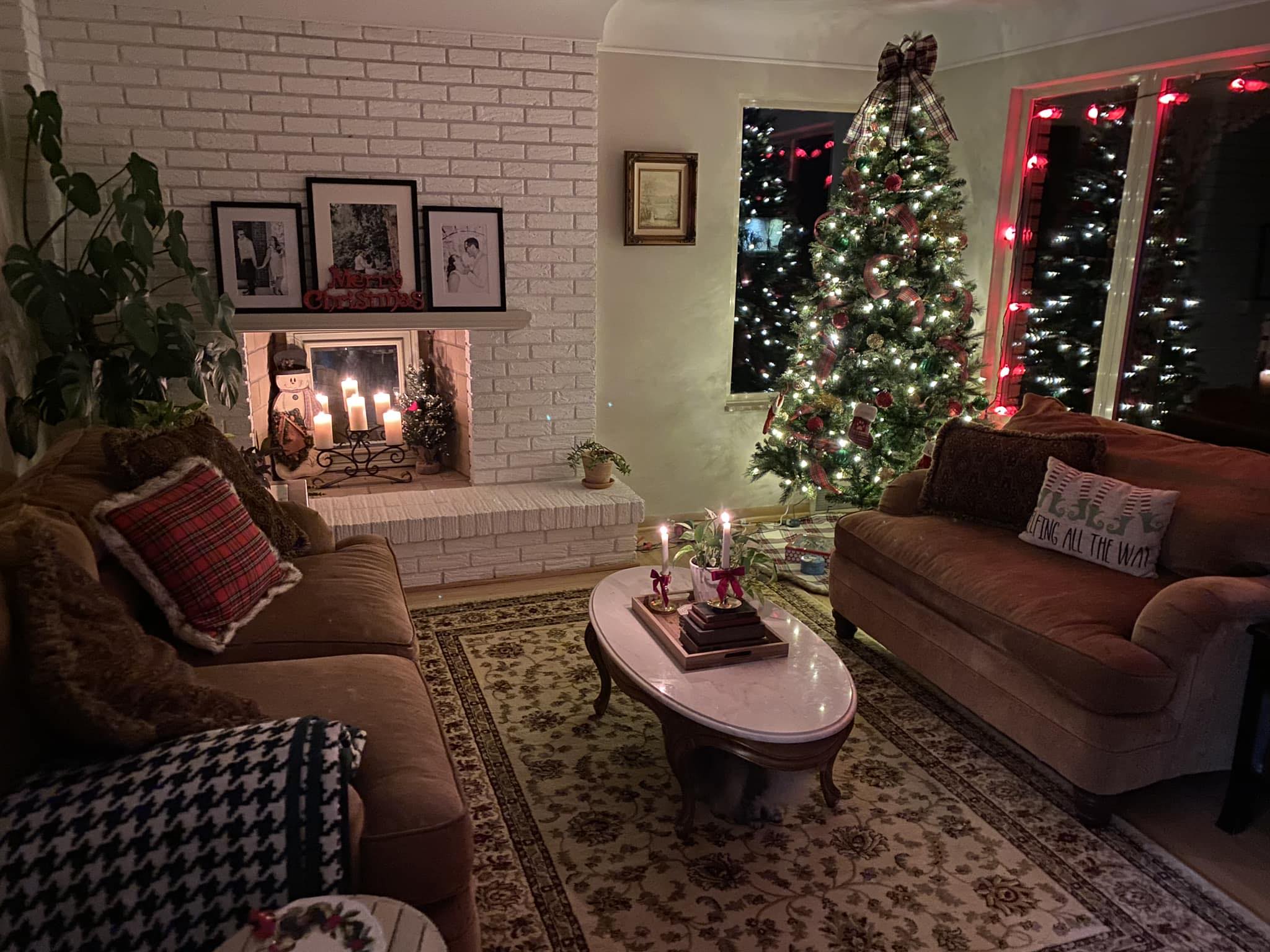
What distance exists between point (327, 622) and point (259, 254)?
2061mm

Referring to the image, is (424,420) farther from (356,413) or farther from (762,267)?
(762,267)

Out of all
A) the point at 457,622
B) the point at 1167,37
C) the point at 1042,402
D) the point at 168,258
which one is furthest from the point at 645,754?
the point at 1167,37

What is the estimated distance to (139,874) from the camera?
154 cm

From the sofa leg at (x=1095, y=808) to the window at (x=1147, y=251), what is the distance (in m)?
1.89

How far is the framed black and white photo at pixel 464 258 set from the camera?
416 centimetres

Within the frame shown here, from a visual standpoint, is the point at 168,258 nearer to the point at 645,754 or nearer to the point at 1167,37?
the point at 645,754

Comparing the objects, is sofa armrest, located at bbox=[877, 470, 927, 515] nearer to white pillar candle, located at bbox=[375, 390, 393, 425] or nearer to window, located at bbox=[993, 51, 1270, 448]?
window, located at bbox=[993, 51, 1270, 448]

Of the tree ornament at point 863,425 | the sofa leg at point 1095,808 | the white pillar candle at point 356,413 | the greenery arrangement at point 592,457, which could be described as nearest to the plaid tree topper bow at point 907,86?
the tree ornament at point 863,425

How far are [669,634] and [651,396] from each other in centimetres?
245

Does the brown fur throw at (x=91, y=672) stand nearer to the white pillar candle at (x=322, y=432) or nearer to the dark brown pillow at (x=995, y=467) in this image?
the dark brown pillow at (x=995, y=467)

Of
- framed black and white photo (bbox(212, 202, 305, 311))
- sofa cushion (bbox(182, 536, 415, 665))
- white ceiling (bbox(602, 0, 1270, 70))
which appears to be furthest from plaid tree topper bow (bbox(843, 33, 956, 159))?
sofa cushion (bbox(182, 536, 415, 665))

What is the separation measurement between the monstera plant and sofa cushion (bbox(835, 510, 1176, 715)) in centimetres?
267

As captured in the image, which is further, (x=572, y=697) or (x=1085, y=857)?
(x=572, y=697)

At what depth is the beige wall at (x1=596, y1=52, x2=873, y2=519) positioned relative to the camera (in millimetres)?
4602
